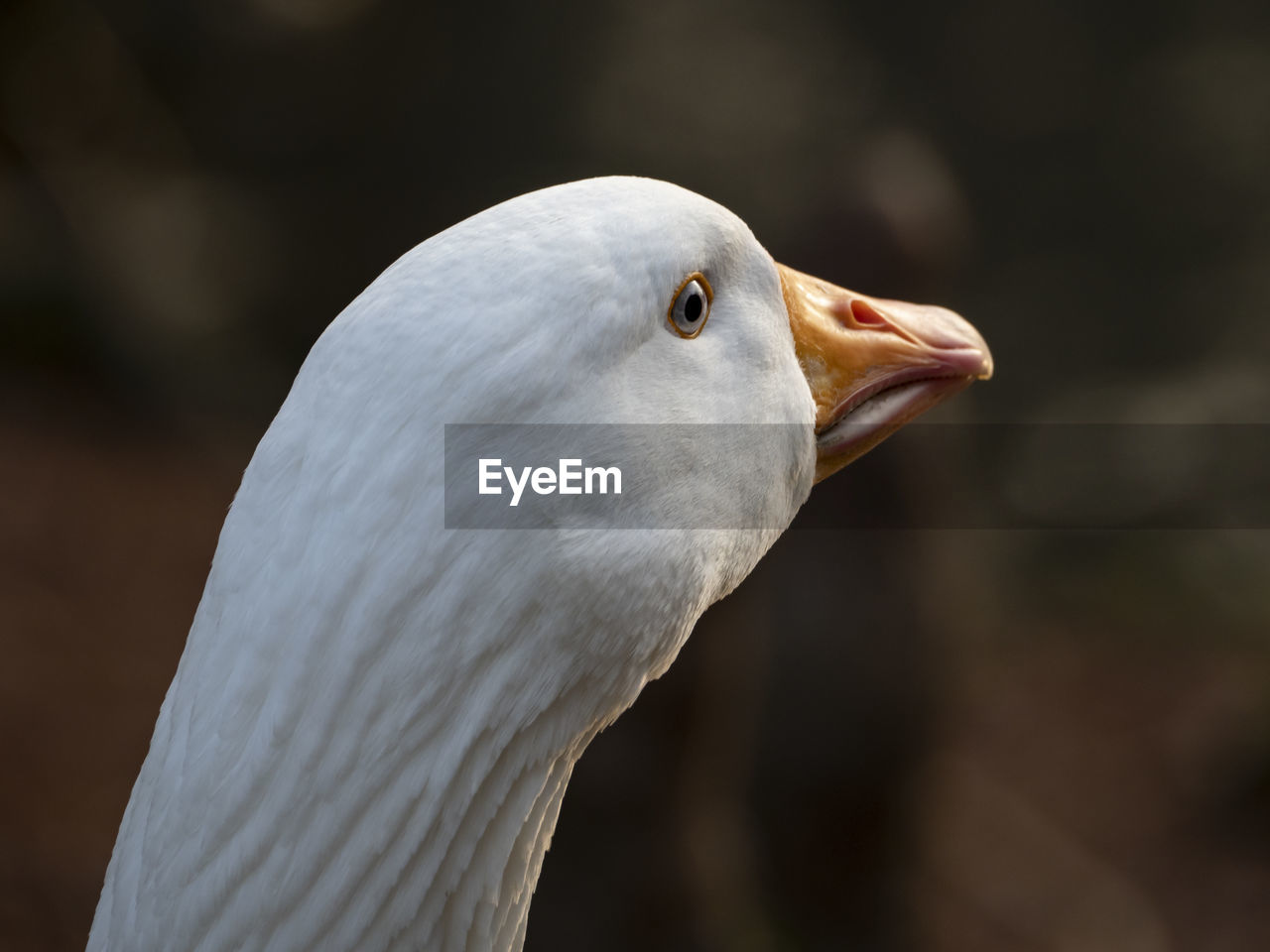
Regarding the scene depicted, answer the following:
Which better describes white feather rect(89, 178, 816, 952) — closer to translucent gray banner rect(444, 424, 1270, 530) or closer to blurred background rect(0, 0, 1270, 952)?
translucent gray banner rect(444, 424, 1270, 530)

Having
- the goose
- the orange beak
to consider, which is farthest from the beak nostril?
the goose

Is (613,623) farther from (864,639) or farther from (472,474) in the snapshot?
(864,639)

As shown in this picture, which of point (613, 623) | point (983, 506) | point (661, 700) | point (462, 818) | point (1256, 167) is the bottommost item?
point (462, 818)

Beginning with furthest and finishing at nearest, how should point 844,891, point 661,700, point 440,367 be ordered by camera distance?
point 844,891
point 661,700
point 440,367

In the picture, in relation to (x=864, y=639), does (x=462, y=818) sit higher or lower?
lower

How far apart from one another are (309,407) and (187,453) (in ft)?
10.2

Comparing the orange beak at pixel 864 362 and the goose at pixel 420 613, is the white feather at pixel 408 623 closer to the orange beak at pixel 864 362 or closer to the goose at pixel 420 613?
the goose at pixel 420 613

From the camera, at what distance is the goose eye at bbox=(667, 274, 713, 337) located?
89 centimetres

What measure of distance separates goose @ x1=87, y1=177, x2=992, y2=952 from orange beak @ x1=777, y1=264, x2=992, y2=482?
0.21 meters

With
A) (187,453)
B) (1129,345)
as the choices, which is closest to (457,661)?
(187,453)

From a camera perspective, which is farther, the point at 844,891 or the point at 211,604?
the point at 844,891

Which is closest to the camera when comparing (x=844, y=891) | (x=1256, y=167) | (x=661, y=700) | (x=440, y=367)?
(x=440, y=367)

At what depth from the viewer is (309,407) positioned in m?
0.79

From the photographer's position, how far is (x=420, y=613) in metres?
0.74
